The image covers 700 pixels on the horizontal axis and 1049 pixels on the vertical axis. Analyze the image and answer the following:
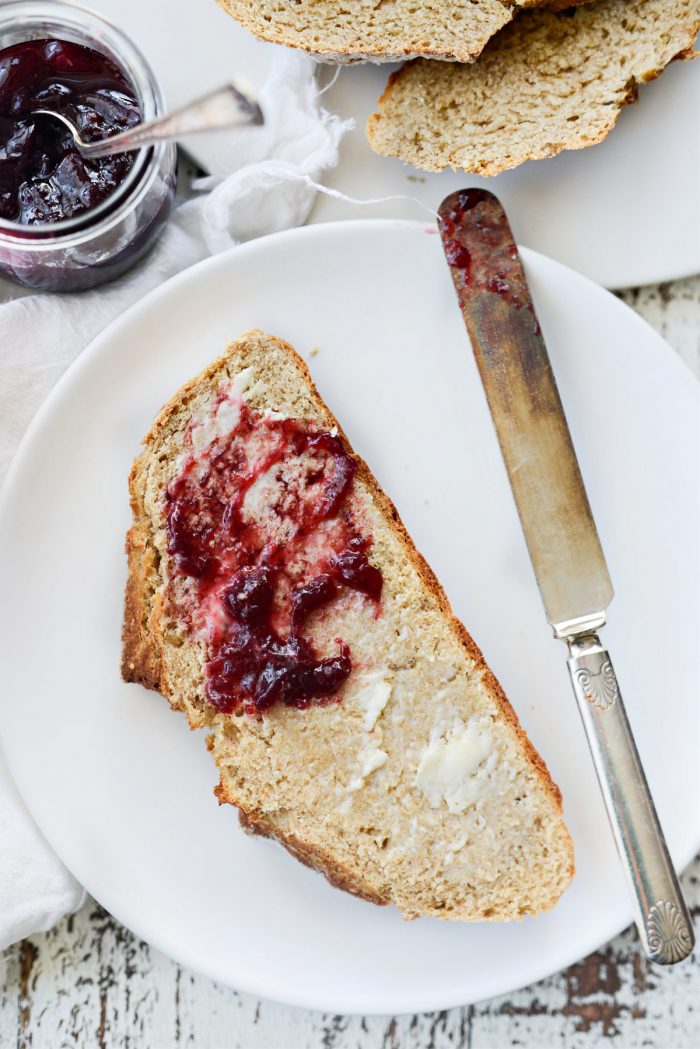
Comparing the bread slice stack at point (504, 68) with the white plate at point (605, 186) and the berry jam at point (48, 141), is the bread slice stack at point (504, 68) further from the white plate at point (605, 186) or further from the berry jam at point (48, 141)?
the berry jam at point (48, 141)

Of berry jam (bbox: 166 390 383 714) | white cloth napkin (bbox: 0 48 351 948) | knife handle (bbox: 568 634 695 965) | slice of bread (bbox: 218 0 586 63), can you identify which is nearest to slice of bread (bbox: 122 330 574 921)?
berry jam (bbox: 166 390 383 714)

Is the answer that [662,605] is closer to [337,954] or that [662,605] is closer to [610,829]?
[610,829]

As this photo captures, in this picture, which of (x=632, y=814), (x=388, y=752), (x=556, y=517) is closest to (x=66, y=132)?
(x=556, y=517)

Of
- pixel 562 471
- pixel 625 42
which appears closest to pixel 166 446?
pixel 562 471

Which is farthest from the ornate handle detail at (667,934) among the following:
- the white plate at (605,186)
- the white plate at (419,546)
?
the white plate at (605,186)

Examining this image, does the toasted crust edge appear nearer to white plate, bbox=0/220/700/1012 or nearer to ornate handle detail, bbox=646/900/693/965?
white plate, bbox=0/220/700/1012

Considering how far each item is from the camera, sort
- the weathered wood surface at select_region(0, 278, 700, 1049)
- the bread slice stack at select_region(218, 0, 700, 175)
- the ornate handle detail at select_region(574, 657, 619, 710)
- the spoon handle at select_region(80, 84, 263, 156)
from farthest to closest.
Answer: the weathered wood surface at select_region(0, 278, 700, 1049)
the bread slice stack at select_region(218, 0, 700, 175)
the ornate handle detail at select_region(574, 657, 619, 710)
the spoon handle at select_region(80, 84, 263, 156)

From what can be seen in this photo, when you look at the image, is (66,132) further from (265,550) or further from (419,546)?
(419,546)
